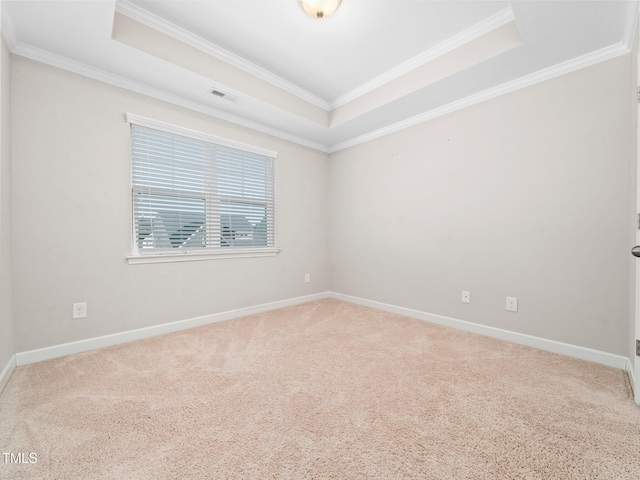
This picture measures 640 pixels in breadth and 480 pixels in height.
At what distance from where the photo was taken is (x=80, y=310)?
7.43 ft

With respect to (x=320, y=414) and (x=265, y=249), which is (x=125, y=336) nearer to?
(x=265, y=249)

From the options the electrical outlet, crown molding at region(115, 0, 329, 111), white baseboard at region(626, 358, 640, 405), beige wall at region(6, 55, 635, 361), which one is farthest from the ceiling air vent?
white baseboard at region(626, 358, 640, 405)

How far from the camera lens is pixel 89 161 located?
231 cm

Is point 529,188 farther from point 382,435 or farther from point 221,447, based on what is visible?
point 221,447

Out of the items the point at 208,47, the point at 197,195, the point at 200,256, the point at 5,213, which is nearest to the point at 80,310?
the point at 5,213

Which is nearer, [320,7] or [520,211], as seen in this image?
[320,7]

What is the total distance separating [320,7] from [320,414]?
2593mm

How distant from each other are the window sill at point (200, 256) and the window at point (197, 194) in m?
0.01

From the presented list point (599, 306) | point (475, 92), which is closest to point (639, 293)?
point (599, 306)

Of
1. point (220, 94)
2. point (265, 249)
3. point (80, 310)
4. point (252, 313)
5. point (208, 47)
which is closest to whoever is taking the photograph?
point (80, 310)

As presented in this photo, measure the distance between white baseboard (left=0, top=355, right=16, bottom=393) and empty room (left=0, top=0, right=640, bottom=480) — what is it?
1.2 inches

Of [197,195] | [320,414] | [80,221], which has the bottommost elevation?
[320,414]

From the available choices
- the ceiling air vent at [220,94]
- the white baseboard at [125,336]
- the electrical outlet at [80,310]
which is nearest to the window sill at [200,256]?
the electrical outlet at [80,310]

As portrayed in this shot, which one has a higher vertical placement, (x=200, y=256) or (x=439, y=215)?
(x=439, y=215)
